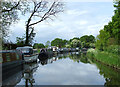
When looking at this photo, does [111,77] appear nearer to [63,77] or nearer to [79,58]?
[63,77]

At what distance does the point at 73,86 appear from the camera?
335 inches

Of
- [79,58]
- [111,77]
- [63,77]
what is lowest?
[111,77]

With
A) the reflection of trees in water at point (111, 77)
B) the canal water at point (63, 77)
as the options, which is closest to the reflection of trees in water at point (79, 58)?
the canal water at point (63, 77)

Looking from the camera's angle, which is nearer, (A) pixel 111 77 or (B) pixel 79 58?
(A) pixel 111 77

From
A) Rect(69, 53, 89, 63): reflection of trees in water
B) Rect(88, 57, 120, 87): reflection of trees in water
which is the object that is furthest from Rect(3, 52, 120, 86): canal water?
Rect(69, 53, 89, 63): reflection of trees in water

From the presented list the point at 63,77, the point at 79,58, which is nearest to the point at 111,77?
the point at 63,77

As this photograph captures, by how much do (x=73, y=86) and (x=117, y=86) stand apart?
2.24 m

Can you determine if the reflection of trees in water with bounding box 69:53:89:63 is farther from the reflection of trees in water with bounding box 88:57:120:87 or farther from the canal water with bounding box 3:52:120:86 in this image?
the reflection of trees in water with bounding box 88:57:120:87

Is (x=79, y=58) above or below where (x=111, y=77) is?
above

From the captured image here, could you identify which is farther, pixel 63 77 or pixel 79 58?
pixel 79 58

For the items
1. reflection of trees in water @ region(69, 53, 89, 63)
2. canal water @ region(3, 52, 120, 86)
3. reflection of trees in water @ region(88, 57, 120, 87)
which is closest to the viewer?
reflection of trees in water @ region(88, 57, 120, 87)

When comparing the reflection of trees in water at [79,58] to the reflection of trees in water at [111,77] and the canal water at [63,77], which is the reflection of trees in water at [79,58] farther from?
the reflection of trees in water at [111,77]

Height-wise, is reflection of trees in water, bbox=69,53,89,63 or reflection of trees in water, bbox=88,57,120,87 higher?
reflection of trees in water, bbox=69,53,89,63

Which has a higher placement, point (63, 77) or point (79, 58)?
point (79, 58)
